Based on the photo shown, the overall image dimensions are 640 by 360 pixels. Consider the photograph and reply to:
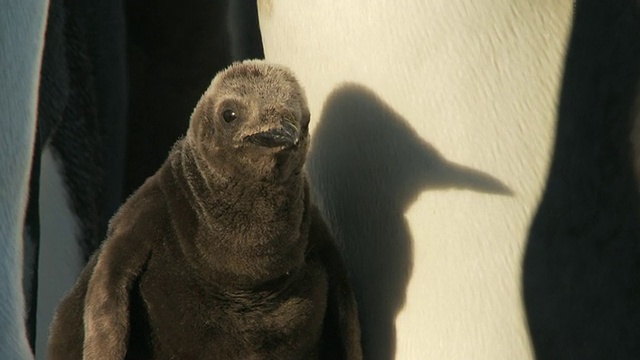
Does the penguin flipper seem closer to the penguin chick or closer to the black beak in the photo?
the penguin chick

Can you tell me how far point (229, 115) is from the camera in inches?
36.3

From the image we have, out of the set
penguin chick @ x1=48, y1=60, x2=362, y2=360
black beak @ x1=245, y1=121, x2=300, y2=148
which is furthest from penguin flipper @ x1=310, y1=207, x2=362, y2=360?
black beak @ x1=245, y1=121, x2=300, y2=148

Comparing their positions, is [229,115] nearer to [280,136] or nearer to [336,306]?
[280,136]

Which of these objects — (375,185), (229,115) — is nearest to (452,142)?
(375,185)

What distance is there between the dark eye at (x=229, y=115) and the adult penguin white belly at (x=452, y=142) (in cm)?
10

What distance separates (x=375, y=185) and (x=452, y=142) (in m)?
0.09

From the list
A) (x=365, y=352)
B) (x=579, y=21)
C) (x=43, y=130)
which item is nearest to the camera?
(x=579, y=21)

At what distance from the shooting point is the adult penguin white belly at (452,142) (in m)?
0.86

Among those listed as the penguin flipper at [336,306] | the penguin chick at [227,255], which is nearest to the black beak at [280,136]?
the penguin chick at [227,255]

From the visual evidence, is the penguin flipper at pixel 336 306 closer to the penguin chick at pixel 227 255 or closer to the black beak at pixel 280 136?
the penguin chick at pixel 227 255

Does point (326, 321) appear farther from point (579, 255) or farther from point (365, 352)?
point (579, 255)

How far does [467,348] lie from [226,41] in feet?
1.92

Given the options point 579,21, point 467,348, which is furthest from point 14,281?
point 579,21

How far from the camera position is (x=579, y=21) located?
33.8 inches
